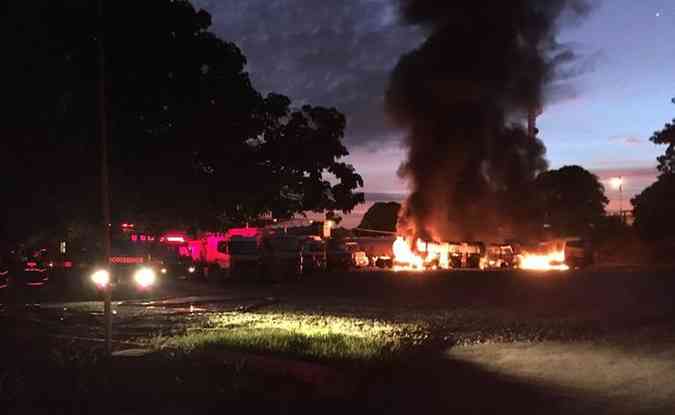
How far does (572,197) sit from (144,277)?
68.6 metres

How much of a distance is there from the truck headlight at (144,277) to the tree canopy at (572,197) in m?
63.2

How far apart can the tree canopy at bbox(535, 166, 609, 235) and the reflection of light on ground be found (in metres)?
72.2

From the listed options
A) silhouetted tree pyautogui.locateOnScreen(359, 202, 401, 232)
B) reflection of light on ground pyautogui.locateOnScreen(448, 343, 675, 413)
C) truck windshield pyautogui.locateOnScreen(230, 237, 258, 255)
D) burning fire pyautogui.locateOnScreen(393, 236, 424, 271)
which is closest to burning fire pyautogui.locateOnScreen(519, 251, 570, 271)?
burning fire pyautogui.locateOnScreen(393, 236, 424, 271)

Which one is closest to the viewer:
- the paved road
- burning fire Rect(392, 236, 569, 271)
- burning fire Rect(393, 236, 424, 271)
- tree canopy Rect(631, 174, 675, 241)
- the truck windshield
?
the paved road

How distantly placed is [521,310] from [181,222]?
8120mm

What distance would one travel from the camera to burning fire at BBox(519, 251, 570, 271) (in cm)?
5229

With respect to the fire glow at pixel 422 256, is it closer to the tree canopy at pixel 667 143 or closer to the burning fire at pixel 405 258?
the burning fire at pixel 405 258

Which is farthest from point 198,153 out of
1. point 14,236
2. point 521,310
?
point 521,310

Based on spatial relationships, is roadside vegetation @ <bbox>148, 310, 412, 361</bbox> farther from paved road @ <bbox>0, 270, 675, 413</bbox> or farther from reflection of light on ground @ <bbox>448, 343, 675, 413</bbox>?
reflection of light on ground @ <bbox>448, 343, 675, 413</bbox>

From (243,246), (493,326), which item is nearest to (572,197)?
(243,246)

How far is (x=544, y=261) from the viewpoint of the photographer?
53.8m

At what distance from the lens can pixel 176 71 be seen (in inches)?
659

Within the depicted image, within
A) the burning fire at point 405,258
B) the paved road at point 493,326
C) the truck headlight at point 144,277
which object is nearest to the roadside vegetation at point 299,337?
the paved road at point 493,326

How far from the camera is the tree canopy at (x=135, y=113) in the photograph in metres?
15.3
